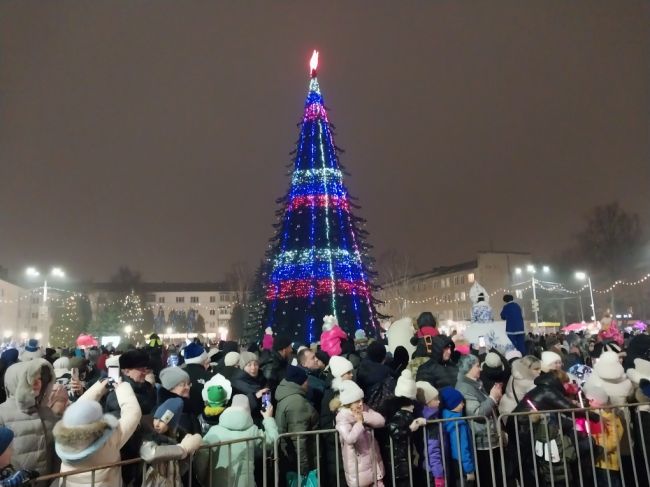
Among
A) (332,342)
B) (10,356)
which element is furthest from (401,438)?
(10,356)

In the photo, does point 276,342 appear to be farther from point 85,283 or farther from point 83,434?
point 85,283

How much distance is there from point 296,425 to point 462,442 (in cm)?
185

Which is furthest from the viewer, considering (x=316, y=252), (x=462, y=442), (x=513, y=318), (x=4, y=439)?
(x=316, y=252)

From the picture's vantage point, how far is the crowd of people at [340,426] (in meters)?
4.47

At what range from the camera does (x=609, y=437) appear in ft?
20.4

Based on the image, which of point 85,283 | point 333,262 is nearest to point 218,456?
point 333,262

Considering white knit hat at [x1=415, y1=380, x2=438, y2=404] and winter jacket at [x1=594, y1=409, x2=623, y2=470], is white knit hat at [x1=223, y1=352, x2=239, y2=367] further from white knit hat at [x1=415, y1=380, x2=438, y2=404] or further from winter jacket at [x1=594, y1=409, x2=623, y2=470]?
winter jacket at [x1=594, y1=409, x2=623, y2=470]

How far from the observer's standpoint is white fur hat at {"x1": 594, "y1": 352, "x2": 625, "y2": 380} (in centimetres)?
668

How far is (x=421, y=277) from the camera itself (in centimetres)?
10944

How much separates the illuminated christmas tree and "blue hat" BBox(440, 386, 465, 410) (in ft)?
52.6

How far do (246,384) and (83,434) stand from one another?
125 inches

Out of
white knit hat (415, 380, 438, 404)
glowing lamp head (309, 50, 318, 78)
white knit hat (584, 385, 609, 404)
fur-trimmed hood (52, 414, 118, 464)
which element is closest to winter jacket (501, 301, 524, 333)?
white knit hat (584, 385, 609, 404)

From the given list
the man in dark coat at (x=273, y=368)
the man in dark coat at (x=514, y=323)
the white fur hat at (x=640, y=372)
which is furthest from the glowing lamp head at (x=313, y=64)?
the white fur hat at (x=640, y=372)

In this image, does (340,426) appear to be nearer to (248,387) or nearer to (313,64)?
(248,387)
